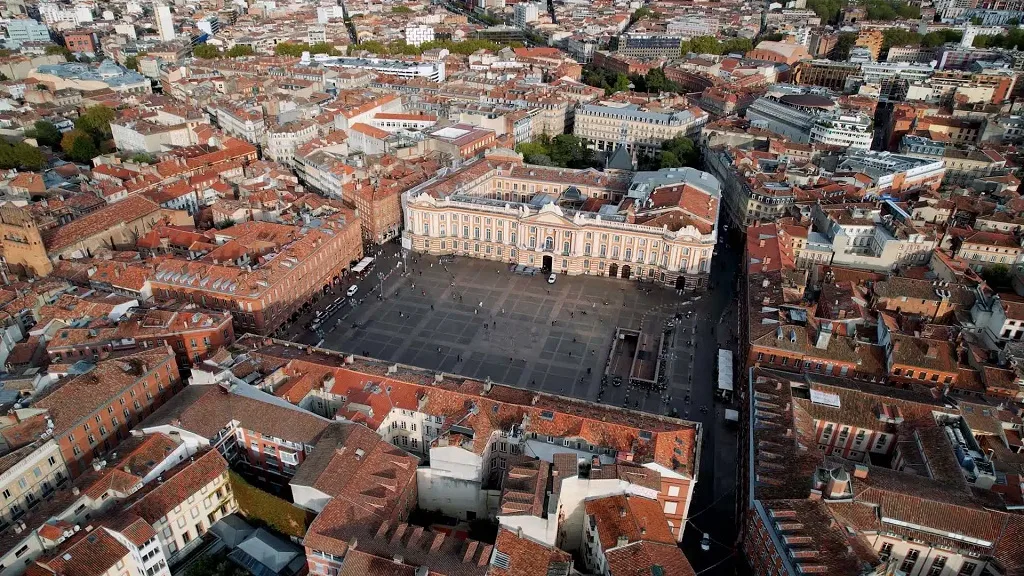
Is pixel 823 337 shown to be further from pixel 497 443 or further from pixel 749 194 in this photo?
pixel 749 194

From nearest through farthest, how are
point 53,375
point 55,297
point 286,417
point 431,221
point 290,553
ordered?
point 290,553 < point 286,417 < point 53,375 < point 55,297 < point 431,221

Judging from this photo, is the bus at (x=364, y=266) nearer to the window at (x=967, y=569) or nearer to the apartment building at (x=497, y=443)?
the apartment building at (x=497, y=443)

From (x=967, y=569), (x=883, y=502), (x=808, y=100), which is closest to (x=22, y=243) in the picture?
(x=883, y=502)

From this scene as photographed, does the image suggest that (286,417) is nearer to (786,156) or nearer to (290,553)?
(290,553)

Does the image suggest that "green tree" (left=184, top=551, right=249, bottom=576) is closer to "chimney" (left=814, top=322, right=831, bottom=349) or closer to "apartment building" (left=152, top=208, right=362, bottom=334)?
"apartment building" (left=152, top=208, right=362, bottom=334)

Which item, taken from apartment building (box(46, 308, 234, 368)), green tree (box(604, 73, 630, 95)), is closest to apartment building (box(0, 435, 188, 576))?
apartment building (box(46, 308, 234, 368))

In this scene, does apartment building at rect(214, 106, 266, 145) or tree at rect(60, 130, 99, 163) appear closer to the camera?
tree at rect(60, 130, 99, 163)

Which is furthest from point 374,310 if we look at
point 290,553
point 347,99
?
point 347,99
